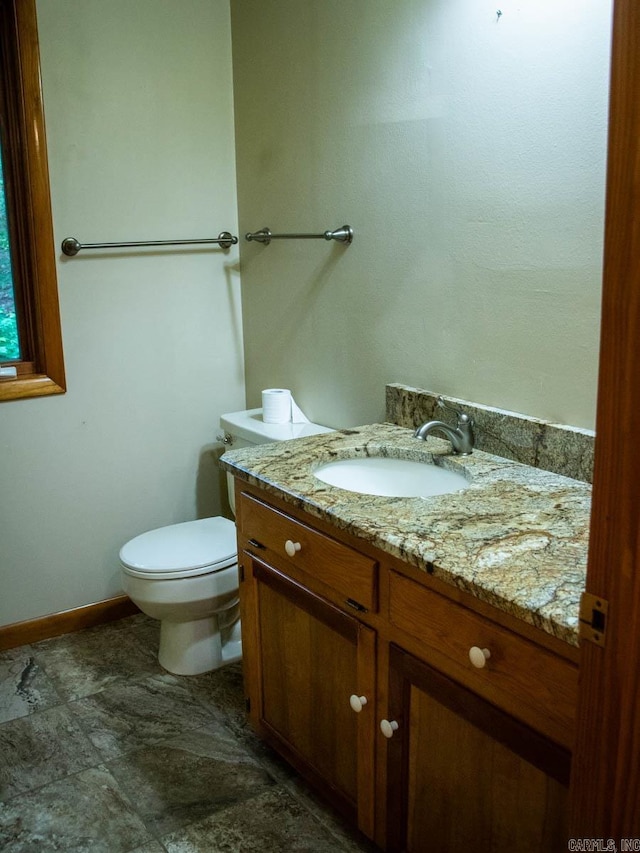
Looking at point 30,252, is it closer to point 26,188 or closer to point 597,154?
point 26,188

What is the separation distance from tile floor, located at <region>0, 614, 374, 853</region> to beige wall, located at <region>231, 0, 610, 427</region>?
1.00 m

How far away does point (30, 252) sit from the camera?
2.56 m

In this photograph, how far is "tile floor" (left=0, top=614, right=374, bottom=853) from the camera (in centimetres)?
187

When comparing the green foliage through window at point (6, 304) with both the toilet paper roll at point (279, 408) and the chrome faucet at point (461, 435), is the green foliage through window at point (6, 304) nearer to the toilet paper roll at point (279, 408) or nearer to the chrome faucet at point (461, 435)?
the toilet paper roll at point (279, 408)

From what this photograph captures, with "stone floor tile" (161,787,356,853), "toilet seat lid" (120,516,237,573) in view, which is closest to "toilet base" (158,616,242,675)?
"toilet seat lid" (120,516,237,573)

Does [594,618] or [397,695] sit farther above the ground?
[594,618]

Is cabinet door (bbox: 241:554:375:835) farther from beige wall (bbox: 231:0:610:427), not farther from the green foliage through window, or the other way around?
the green foliage through window

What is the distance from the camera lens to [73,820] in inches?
75.5

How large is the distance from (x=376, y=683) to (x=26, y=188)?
1862 millimetres

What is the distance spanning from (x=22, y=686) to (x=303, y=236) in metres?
1.64

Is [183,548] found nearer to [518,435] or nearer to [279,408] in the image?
[279,408]

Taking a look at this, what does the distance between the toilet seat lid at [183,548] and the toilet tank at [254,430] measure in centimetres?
11

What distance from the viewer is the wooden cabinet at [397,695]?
1267mm

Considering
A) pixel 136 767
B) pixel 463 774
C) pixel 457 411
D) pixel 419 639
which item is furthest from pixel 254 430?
pixel 463 774
